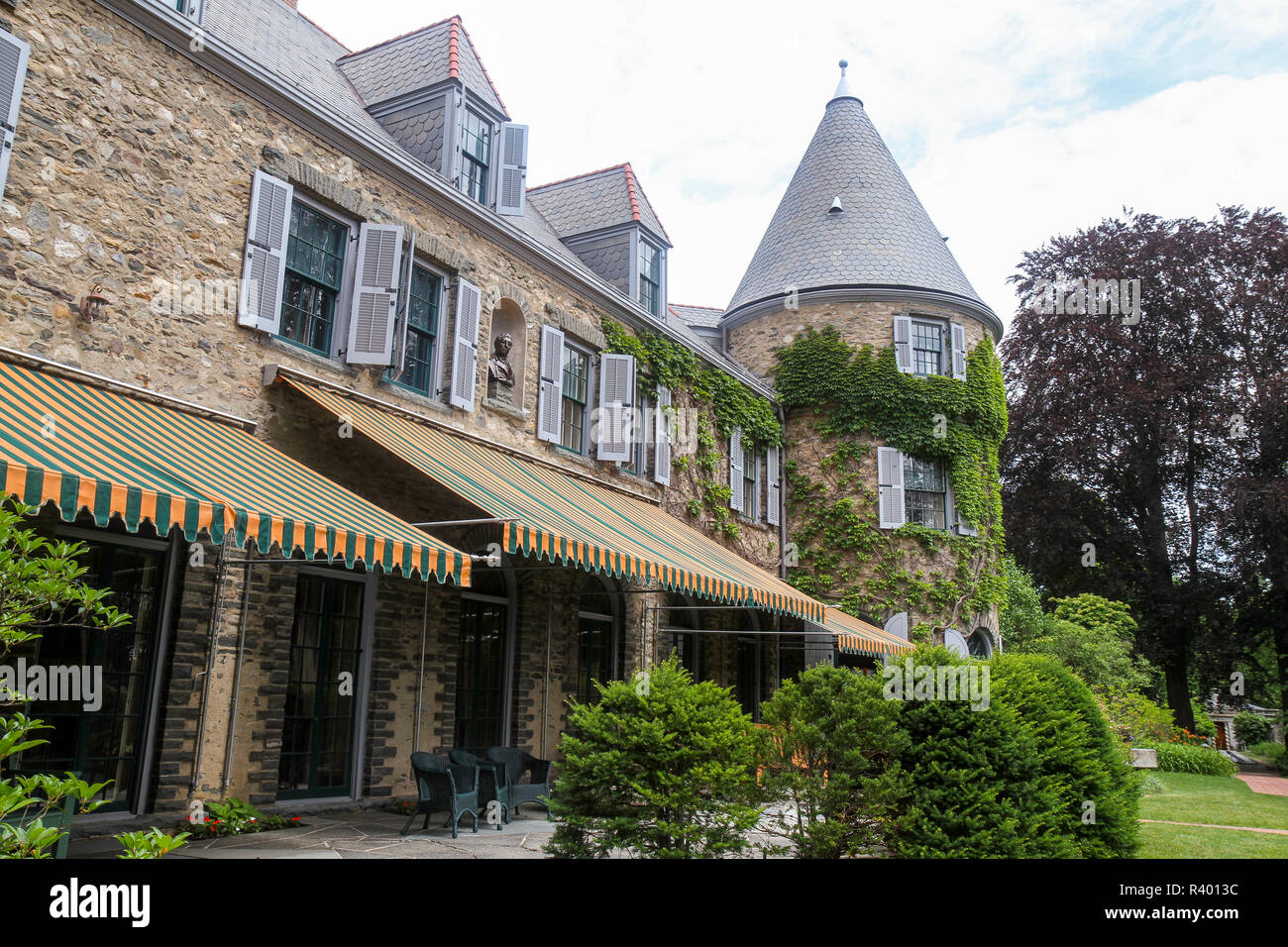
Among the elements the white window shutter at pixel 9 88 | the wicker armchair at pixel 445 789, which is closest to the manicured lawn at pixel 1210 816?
the wicker armchair at pixel 445 789

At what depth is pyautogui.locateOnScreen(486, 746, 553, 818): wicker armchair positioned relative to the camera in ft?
30.8

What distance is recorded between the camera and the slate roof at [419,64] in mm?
12875

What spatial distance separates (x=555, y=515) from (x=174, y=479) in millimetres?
4117

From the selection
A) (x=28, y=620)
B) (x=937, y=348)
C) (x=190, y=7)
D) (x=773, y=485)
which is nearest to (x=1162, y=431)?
(x=937, y=348)

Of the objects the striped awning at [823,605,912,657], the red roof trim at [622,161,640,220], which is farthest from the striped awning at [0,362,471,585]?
the red roof trim at [622,161,640,220]

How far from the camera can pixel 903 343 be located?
66.3 ft

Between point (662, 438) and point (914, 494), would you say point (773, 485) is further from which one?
point (662, 438)

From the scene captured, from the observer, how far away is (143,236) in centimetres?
825

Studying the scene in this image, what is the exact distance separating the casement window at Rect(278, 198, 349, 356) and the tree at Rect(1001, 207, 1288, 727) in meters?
21.8

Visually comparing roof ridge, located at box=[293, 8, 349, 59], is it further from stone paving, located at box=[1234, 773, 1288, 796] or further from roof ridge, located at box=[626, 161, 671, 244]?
stone paving, located at box=[1234, 773, 1288, 796]
